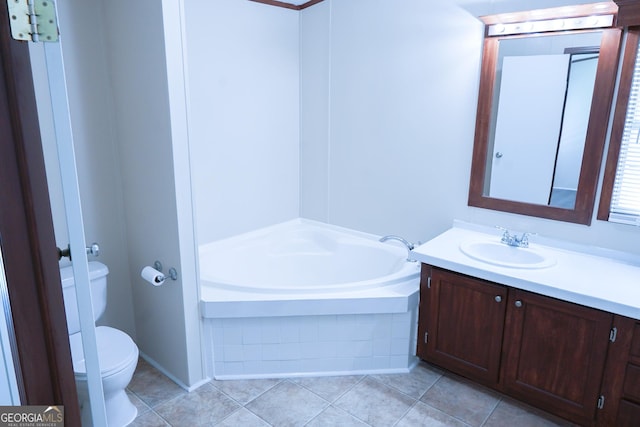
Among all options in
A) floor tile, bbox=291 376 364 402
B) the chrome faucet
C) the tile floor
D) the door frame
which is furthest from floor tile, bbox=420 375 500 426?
the door frame

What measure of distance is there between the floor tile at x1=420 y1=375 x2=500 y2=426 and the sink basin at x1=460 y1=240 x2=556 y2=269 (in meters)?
0.73

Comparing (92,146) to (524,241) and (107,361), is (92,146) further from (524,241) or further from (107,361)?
(524,241)

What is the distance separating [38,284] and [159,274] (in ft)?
4.57

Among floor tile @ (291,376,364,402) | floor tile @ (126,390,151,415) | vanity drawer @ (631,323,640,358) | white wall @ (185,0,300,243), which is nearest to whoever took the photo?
vanity drawer @ (631,323,640,358)

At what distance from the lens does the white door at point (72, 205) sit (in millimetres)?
887

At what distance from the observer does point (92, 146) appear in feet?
7.95

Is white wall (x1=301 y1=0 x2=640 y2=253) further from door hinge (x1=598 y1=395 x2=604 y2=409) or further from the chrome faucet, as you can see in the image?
door hinge (x1=598 y1=395 x2=604 y2=409)

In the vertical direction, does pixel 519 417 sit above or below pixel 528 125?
below

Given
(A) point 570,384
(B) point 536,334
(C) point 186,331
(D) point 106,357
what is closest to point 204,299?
(C) point 186,331

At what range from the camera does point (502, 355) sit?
86.5 inches

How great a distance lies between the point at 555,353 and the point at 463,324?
0.45 metres

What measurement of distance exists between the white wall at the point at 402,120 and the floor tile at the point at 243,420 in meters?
1.57

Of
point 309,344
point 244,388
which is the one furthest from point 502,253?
point 244,388

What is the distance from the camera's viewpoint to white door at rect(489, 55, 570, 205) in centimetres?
232
